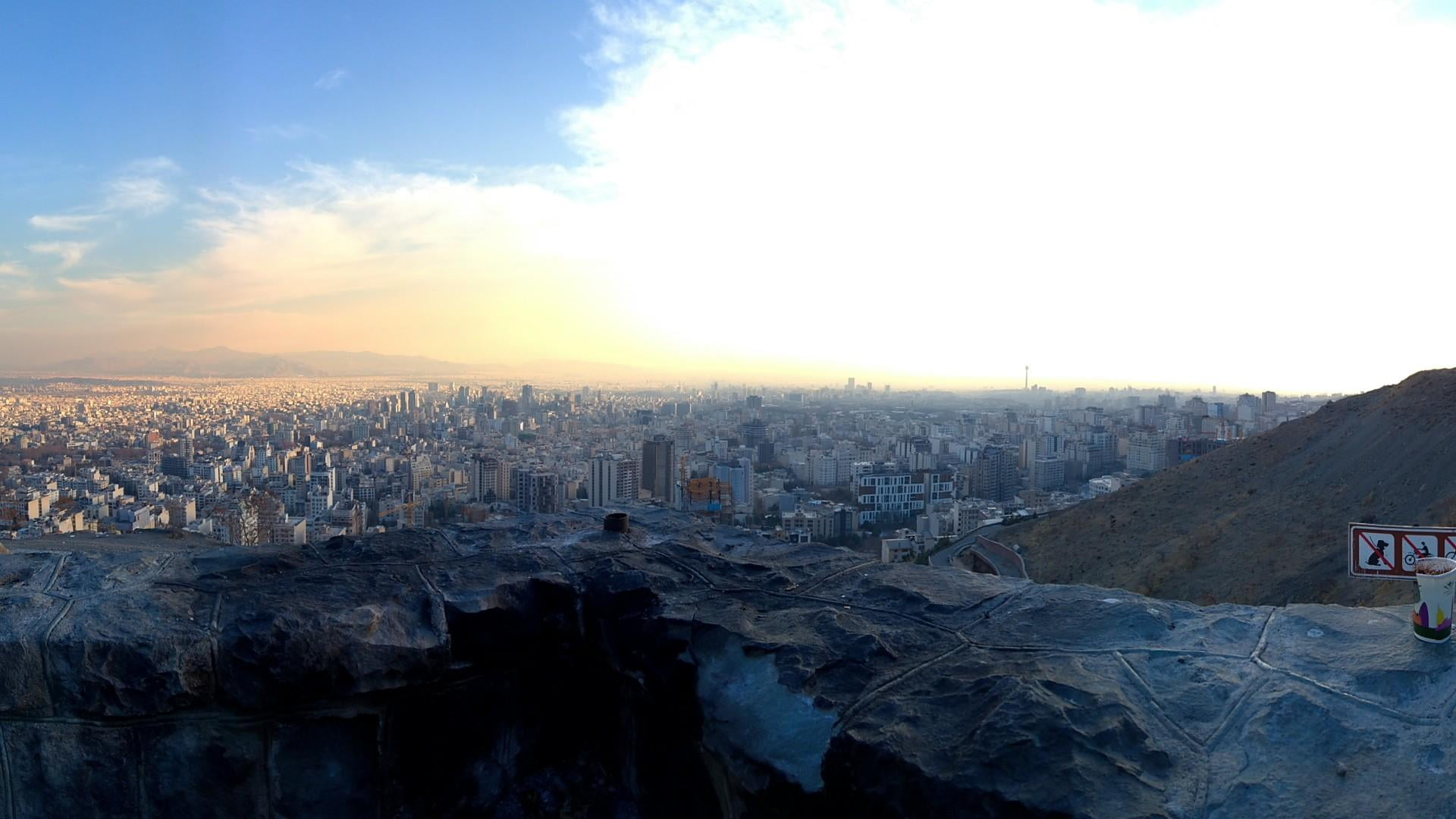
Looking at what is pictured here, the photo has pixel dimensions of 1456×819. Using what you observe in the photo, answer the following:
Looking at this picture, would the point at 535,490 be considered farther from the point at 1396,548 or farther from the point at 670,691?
the point at 1396,548

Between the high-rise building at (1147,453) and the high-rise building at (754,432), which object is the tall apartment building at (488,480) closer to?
the high-rise building at (754,432)

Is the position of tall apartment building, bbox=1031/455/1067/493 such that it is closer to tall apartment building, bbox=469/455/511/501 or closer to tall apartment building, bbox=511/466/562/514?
tall apartment building, bbox=511/466/562/514

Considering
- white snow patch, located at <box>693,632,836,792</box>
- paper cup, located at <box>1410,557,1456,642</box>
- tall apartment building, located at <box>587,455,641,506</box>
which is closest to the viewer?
paper cup, located at <box>1410,557,1456,642</box>

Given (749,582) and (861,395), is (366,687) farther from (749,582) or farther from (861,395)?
(861,395)

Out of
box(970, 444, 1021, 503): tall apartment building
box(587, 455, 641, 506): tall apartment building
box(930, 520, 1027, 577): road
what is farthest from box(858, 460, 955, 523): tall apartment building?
box(587, 455, 641, 506): tall apartment building

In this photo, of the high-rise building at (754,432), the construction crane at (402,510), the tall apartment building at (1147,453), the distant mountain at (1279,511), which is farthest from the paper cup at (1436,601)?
the high-rise building at (754,432)
